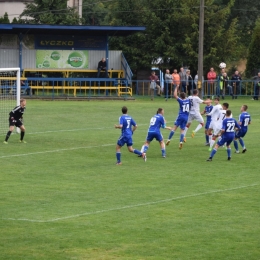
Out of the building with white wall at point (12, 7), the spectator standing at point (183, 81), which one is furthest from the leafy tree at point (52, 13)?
the building with white wall at point (12, 7)

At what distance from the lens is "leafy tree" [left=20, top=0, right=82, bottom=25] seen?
193 ft

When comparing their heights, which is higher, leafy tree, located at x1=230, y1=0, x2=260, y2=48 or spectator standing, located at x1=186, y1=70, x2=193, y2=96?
leafy tree, located at x1=230, y1=0, x2=260, y2=48

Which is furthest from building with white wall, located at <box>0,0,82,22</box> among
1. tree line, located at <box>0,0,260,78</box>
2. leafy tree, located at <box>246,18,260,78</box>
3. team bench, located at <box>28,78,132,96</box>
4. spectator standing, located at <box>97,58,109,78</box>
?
team bench, located at <box>28,78,132,96</box>

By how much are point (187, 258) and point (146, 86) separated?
37.5m

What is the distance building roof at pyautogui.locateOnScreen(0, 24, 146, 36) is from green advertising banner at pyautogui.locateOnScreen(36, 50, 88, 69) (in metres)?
1.31

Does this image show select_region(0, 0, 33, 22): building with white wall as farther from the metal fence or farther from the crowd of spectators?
the crowd of spectators

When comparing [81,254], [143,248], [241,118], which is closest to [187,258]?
[143,248]

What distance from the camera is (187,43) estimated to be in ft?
176

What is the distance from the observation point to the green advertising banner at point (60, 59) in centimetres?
5025

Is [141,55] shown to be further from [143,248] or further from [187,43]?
[143,248]

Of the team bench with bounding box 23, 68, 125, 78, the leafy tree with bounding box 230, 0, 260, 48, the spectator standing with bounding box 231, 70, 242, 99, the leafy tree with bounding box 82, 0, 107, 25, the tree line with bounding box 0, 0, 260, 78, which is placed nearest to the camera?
the spectator standing with bounding box 231, 70, 242, 99

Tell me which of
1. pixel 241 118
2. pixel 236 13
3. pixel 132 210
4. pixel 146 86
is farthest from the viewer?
pixel 236 13

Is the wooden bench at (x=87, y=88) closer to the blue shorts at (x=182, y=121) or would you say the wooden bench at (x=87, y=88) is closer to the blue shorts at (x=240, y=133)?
the blue shorts at (x=182, y=121)

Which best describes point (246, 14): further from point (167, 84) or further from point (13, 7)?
point (167, 84)
